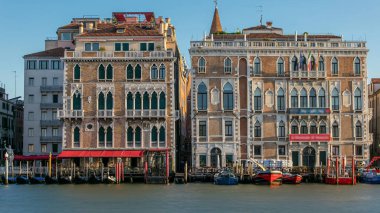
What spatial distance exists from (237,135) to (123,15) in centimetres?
1498

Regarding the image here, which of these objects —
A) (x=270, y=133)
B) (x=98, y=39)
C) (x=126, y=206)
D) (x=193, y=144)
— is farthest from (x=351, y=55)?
(x=126, y=206)

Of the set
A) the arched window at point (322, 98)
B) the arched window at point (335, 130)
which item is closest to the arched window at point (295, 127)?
the arched window at point (322, 98)

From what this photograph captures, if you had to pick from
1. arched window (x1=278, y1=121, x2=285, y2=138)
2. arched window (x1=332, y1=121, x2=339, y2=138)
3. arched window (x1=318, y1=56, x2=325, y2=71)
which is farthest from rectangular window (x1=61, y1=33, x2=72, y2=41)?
arched window (x1=332, y1=121, x2=339, y2=138)

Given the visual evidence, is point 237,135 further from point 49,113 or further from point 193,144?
point 49,113

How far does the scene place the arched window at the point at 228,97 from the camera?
55.6 meters

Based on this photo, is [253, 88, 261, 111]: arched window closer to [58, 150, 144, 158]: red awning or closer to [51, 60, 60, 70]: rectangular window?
[58, 150, 144, 158]: red awning

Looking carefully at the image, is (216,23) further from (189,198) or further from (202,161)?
(189,198)

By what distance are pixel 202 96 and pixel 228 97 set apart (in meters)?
1.95

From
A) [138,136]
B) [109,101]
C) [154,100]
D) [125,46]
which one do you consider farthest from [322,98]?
[109,101]

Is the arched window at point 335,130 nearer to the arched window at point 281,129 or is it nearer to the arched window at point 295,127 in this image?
the arched window at point 295,127

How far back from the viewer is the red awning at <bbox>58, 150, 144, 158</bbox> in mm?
54438

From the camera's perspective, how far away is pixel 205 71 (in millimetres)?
55688

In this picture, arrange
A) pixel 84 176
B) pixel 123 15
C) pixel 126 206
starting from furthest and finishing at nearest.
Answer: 1. pixel 123 15
2. pixel 84 176
3. pixel 126 206

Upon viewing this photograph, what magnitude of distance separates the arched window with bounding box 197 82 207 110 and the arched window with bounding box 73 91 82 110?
8956 mm
